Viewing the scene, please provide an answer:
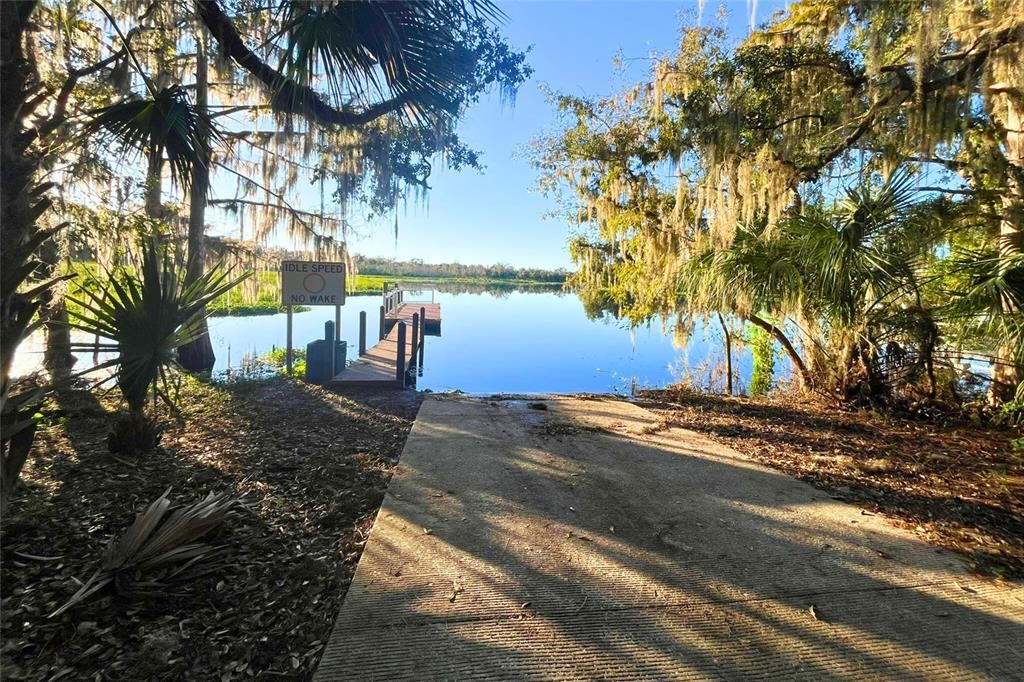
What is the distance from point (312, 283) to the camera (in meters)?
7.29

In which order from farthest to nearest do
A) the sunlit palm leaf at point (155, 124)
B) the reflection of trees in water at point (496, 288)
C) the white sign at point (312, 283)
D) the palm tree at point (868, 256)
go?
the reflection of trees in water at point (496, 288) → the white sign at point (312, 283) → the palm tree at point (868, 256) → the sunlit palm leaf at point (155, 124)

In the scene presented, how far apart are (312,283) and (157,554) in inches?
227

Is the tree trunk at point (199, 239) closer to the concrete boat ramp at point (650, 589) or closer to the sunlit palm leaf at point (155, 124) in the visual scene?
the sunlit palm leaf at point (155, 124)

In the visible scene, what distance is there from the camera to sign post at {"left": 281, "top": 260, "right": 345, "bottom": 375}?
7.18m

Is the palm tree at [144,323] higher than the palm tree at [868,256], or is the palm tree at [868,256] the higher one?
the palm tree at [868,256]

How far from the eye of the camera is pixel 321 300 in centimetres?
733

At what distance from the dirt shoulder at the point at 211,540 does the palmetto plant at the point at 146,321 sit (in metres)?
0.53

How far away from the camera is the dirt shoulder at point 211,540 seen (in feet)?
5.37

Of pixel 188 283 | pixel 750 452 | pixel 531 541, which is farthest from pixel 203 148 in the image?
pixel 750 452

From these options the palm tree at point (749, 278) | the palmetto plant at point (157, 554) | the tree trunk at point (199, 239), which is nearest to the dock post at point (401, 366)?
the tree trunk at point (199, 239)

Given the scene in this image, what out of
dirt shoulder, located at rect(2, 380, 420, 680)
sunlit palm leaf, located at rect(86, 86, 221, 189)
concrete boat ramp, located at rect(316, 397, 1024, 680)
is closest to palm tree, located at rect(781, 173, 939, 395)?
concrete boat ramp, located at rect(316, 397, 1024, 680)

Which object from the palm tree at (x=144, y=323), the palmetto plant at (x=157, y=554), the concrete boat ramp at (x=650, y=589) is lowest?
the concrete boat ramp at (x=650, y=589)

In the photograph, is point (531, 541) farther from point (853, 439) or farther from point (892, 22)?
point (892, 22)

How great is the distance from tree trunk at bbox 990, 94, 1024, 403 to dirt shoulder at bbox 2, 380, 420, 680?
506 cm
